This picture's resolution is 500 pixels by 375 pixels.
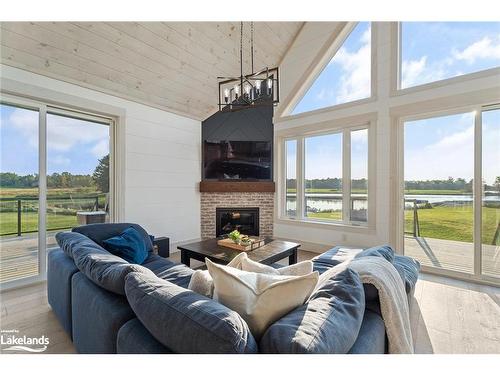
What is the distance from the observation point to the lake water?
11.5 ft

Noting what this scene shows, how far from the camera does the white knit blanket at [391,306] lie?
4.16 ft

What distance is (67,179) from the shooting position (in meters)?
3.44

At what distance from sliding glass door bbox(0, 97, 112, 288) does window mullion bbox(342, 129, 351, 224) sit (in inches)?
153

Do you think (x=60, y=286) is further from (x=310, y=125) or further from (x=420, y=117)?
(x=420, y=117)

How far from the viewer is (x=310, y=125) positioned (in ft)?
15.3

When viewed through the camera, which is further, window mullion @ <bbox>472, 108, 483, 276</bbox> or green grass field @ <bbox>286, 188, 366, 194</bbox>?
green grass field @ <bbox>286, 188, 366, 194</bbox>

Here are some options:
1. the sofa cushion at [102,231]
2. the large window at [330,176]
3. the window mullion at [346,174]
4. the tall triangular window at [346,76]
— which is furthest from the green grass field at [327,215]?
the sofa cushion at [102,231]

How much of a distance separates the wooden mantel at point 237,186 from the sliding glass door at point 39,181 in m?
1.94

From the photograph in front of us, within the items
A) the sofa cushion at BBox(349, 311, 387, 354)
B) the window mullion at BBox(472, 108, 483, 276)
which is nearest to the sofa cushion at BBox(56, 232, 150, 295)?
the sofa cushion at BBox(349, 311, 387, 354)

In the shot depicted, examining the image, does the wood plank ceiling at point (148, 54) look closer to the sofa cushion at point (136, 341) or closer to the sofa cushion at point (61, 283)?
the sofa cushion at point (61, 283)

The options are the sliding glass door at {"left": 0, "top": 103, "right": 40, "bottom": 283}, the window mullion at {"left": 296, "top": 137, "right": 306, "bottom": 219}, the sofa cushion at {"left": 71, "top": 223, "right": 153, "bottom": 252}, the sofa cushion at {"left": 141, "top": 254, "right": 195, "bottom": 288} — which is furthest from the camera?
the window mullion at {"left": 296, "top": 137, "right": 306, "bottom": 219}

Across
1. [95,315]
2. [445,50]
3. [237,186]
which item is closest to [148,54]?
[237,186]

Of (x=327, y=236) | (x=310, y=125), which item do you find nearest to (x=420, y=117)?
(x=310, y=125)

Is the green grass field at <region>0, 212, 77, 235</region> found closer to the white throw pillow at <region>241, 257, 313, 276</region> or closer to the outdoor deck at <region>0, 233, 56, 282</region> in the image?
the outdoor deck at <region>0, 233, 56, 282</region>
